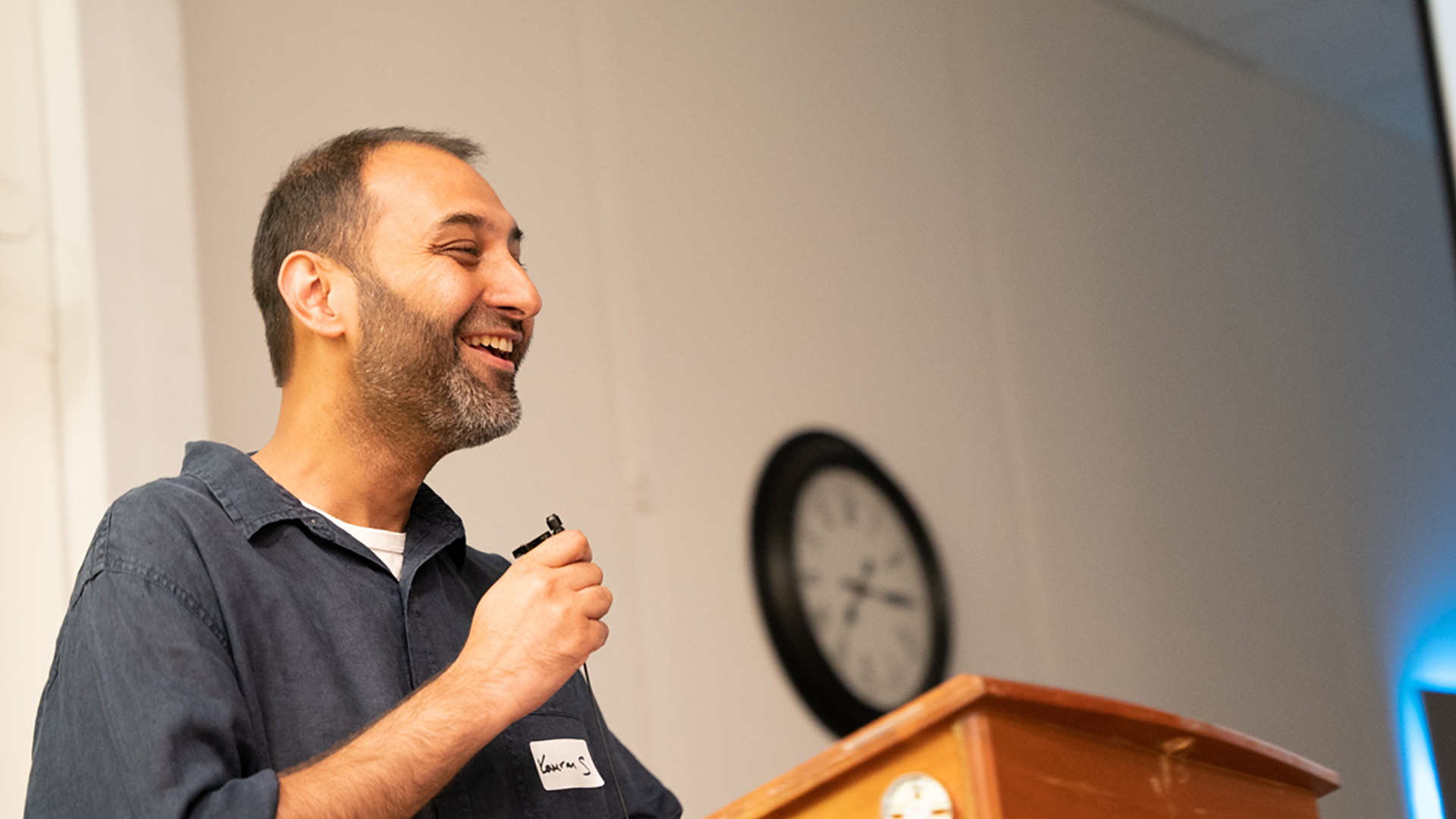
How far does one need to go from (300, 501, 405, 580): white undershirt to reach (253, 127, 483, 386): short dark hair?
0.25 m

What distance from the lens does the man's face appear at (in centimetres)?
172

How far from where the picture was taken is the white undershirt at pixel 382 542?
168cm

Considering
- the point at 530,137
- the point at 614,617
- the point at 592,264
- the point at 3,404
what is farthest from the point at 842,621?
the point at 3,404

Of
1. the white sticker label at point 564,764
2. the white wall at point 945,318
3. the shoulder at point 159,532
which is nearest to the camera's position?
the shoulder at point 159,532

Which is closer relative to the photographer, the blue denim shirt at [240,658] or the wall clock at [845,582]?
the blue denim shirt at [240,658]

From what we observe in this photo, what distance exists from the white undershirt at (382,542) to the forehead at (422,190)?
369 millimetres

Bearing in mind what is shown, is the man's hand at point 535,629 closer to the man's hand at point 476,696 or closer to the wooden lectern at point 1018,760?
the man's hand at point 476,696

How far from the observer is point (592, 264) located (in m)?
3.60

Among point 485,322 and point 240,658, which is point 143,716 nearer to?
point 240,658

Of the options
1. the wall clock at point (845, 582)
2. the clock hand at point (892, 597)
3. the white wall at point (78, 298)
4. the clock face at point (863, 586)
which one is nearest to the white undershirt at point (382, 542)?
the white wall at point (78, 298)

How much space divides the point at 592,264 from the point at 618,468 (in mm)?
517

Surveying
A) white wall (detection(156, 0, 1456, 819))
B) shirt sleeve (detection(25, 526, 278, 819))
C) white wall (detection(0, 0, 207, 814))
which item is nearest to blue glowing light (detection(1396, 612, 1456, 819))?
white wall (detection(156, 0, 1456, 819))

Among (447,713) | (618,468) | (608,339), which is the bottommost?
(447,713)

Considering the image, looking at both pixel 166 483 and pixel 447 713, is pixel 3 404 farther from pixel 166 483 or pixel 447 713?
pixel 447 713
